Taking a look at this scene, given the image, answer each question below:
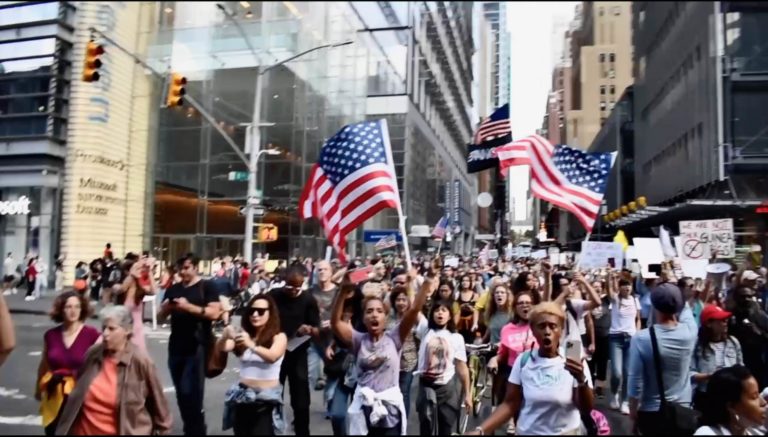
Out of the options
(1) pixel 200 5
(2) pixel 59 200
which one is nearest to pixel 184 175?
(2) pixel 59 200

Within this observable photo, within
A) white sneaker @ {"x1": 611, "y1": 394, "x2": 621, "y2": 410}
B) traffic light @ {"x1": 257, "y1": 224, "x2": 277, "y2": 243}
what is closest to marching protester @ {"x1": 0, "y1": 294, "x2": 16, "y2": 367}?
white sneaker @ {"x1": 611, "y1": 394, "x2": 621, "y2": 410}

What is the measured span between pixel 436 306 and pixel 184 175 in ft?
42.8

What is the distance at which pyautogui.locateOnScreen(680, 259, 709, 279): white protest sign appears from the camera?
850 cm

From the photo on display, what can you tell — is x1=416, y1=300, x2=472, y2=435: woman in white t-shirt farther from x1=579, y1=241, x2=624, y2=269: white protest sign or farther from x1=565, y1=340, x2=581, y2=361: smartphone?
x1=579, y1=241, x2=624, y2=269: white protest sign

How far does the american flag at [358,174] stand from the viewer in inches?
225

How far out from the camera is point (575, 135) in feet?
28.2

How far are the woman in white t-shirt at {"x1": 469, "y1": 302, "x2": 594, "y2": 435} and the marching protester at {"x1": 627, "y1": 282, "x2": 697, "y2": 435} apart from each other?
0.93 m

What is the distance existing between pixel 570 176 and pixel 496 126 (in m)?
1.38

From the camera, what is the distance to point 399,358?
14.1 ft

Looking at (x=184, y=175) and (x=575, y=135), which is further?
(x=184, y=175)

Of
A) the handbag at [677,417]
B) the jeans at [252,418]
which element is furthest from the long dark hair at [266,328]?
the handbag at [677,417]

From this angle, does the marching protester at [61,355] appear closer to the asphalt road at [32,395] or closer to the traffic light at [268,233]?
the asphalt road at [32,395]

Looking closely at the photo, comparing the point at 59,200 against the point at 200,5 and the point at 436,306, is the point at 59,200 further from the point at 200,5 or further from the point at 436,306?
the point at 200,5

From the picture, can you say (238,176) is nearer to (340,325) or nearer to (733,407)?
(340,325)
